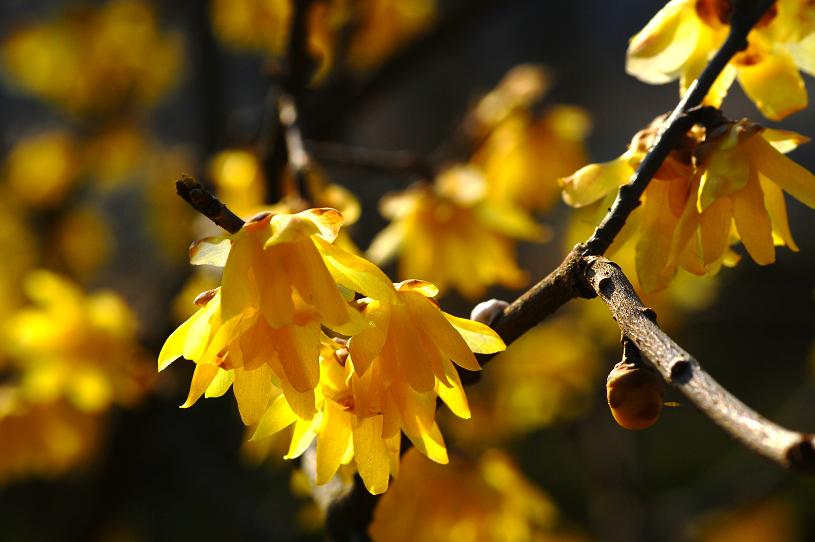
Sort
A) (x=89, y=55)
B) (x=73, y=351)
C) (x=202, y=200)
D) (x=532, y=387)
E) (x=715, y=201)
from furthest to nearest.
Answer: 1. (x=89, y=55)
2. (x=532, y=387)
3. (x=73, y=351)
4. (x=715, y=201)
5. (x=202, y=200)

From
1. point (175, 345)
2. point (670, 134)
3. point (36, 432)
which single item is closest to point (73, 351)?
point (36, 432)

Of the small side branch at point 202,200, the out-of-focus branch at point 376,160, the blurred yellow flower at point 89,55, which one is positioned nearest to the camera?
the small side branch at point 202,200

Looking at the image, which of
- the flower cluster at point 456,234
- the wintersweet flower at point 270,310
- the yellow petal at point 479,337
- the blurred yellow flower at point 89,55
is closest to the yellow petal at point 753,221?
the yellow petal at point 479,337

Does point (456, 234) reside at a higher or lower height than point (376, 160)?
lower

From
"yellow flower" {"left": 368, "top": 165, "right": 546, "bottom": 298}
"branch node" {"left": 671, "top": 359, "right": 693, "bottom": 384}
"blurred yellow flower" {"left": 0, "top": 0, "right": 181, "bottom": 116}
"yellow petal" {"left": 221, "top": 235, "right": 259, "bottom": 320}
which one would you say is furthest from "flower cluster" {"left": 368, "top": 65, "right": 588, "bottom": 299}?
"blurred yellow flower" {"left": 0, "top": 0, "right": 181, "bottom": 116}

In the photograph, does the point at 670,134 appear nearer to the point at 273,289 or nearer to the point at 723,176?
the point at 723,176

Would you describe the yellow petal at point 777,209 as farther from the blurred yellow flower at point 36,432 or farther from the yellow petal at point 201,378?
the blurred yellow flower at point 36,432

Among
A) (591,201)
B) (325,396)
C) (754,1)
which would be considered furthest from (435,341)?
(754,1)
